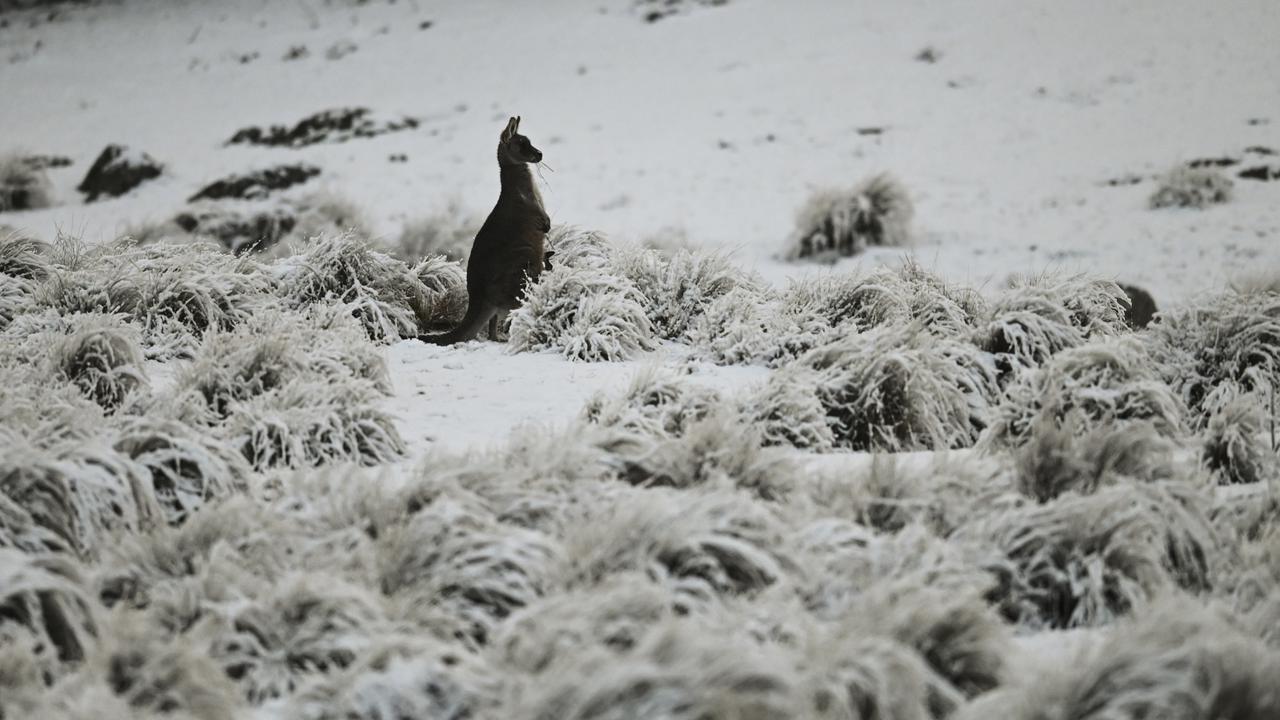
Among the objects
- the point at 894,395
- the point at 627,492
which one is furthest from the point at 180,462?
the point at 894,395

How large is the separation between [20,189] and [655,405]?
15530mm

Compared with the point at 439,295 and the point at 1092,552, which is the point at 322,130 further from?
the point at 1092,552

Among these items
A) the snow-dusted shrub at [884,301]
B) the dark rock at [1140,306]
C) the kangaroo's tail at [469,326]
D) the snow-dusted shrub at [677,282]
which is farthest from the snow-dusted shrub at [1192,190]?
the kangaroo's tail at [469,326]

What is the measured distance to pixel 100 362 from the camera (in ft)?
15.7

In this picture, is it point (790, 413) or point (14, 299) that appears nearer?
point (790, 413)

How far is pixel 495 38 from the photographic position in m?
24.0

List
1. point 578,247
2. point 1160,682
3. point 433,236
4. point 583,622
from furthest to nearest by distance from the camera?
point 433,236 < point 578,247 < point 583,622 < point 1160,682

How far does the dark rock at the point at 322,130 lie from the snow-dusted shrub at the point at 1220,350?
16.5 m

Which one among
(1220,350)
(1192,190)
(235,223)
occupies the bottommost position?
(1192,190)

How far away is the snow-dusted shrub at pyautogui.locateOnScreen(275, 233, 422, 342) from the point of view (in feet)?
21.4

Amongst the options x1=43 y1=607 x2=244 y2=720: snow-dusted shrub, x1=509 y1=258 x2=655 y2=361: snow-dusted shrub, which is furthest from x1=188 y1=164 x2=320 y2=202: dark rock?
x1=43 y1=607 x2=244 y2=720: snow-dusted shrub

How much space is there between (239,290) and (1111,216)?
11.4 meters

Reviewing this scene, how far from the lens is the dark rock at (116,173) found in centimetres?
1748

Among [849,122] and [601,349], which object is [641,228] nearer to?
[849,122]
